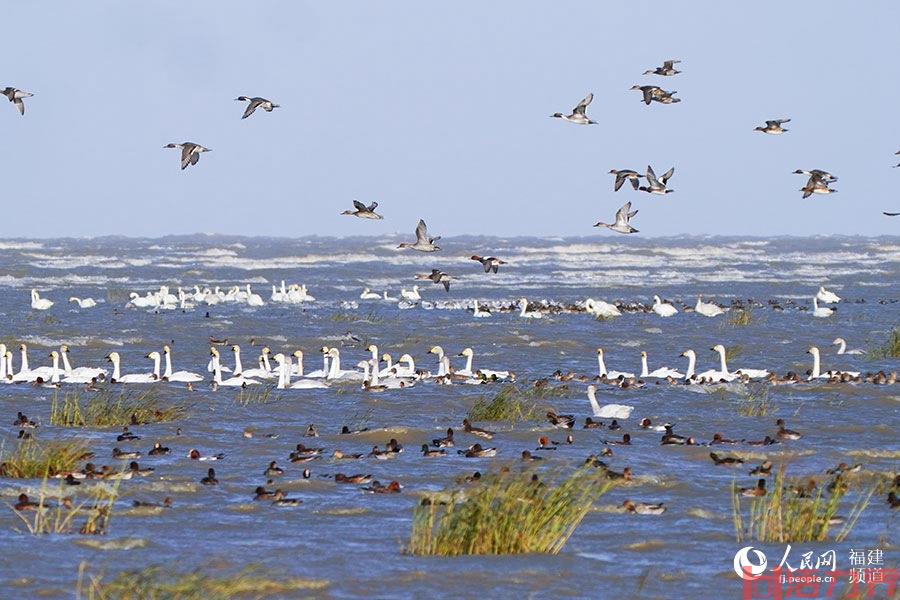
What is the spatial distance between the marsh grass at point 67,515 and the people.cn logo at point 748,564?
4.84 metres

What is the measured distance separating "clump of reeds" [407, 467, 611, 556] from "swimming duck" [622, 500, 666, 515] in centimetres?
231

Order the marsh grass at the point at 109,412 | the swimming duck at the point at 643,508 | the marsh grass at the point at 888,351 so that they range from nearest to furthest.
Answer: the swimming duck at the point at 643,508 < the marsh grass at the point at 109,412 < the marsh grass at the point at 888,351

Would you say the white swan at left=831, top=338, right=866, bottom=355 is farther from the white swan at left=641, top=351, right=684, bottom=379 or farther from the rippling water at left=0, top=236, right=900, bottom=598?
the white swan at left=641, top=351, right=684, bottom=379

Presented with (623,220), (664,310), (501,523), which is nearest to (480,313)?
(664,310)

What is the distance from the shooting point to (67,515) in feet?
44.3

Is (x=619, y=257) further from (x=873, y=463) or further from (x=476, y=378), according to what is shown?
(x=873, y=463)

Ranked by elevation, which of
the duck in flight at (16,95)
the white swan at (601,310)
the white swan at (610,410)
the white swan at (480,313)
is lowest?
the white swan at (610,410)

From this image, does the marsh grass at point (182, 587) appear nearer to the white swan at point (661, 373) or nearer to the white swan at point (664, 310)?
the white swan at point (661, 373)

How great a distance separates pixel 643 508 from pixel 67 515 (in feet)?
16.9

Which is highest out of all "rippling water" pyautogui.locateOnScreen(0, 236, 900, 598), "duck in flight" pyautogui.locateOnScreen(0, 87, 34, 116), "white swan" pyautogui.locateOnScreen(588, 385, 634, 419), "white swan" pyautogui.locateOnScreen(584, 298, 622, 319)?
"duck in flight" pyautogui.locateOnScreen(0, 87, 34, 116)

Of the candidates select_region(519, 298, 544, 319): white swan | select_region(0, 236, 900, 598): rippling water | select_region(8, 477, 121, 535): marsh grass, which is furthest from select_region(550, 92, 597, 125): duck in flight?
select_region(519, 298, 544, 319): white swan

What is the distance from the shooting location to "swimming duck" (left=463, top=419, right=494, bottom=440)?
19500mm

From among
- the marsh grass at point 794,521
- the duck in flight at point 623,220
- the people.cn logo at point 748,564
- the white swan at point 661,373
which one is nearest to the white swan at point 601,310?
the white swan at point 661,373

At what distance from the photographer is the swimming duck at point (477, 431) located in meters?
19.5
